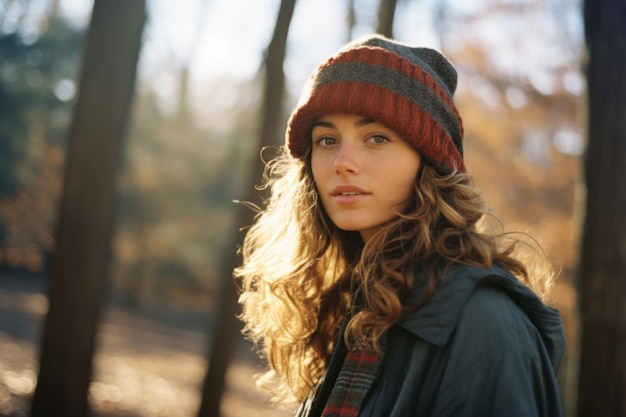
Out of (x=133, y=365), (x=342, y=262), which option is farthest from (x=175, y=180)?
(x=342, y=262)

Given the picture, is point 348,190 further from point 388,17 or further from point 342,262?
point 388,17

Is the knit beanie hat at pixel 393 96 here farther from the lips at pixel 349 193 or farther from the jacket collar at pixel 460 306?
the jacket collar at pixel 460 306

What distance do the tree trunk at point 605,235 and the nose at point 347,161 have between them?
9.81ft

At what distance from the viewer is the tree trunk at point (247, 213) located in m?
7.30

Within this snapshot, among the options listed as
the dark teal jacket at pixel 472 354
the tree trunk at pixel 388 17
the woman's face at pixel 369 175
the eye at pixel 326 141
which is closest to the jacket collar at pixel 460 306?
the dark teal jacket at pixel 472 354

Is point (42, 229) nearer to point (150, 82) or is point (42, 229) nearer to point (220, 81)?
point (150, 82)

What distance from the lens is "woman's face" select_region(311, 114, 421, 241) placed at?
2.43 metres

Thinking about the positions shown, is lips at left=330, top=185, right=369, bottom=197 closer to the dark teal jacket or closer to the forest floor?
the dark teal jacket

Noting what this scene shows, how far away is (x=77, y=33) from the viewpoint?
73.8 ft

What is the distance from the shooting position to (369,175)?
2430 millimetres

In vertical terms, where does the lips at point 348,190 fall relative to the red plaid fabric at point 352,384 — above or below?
above

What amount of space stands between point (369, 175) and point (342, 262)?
0.67m

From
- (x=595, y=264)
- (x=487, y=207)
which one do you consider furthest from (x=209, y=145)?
(x=487, y=207)

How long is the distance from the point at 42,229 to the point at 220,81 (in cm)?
937
